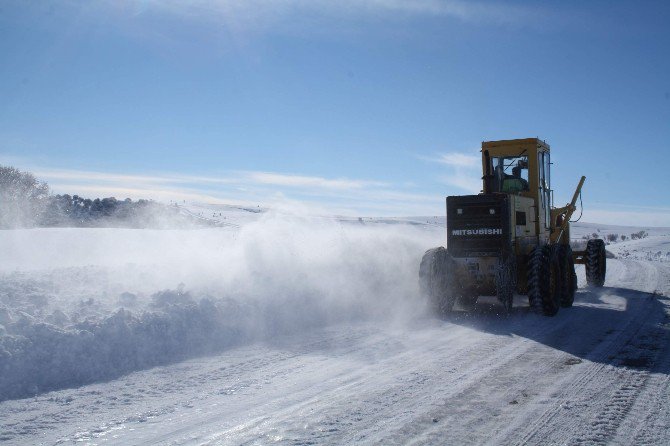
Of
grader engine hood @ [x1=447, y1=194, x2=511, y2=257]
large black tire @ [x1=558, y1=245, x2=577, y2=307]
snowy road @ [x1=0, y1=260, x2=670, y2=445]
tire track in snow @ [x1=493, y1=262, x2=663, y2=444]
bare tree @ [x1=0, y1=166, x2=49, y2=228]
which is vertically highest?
bare tree @ [x1=0, y1=166, x2=49, y2=228]

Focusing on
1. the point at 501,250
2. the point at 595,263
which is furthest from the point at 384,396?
the point at 595,263

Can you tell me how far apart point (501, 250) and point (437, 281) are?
1.49 m

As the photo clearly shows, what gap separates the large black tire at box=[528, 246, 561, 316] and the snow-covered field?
395 millimetres

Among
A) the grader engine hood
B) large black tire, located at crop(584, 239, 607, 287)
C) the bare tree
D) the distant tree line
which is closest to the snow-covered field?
the grader engine hood

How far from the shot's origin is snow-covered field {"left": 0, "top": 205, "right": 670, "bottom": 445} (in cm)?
495

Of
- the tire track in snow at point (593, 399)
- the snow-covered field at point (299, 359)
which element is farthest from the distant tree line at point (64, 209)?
the tire track in snow at point (593, 399)

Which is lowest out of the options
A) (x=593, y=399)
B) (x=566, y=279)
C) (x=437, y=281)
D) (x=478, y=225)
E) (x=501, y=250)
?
(x=593, y=399)

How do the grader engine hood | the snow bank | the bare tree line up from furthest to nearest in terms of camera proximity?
the bare tree → the grader engine hood → the snow bank

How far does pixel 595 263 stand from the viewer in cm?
1683

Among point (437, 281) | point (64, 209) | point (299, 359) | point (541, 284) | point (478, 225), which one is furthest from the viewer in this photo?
point (64, 209)

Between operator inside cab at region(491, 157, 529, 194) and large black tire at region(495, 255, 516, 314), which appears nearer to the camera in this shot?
large black tire at region(495, 255, 516, 314)

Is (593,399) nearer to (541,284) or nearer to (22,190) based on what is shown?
(541,284)

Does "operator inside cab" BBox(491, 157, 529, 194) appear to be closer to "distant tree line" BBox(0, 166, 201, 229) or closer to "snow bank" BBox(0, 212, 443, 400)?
"snow bank" BBox(0, 212, 443, 400)

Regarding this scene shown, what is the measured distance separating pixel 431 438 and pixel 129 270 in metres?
7.30
